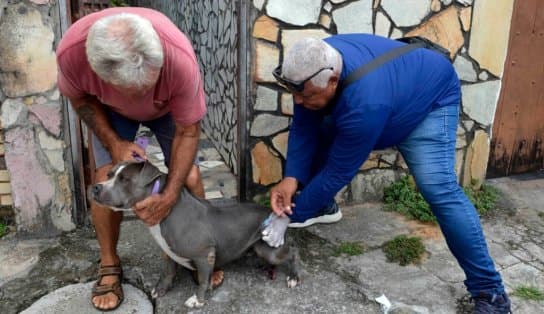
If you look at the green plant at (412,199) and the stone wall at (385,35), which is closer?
the stone wall at (385,35)

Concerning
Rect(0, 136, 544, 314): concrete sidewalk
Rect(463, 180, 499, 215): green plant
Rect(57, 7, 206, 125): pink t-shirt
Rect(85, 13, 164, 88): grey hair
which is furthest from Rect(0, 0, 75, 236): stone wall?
Rect(463, 180, 499, 215): green plant

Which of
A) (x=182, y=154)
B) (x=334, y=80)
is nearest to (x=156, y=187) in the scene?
(x=182, y=154)

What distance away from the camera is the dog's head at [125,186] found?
250 centimetres

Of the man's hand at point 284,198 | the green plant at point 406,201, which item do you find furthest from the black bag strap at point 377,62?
the green plant at point 406,201

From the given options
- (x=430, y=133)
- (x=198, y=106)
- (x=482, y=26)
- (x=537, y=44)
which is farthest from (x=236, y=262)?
(x=537, y=44)

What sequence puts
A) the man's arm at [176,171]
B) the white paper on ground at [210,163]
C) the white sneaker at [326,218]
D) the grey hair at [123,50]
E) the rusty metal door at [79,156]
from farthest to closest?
the white paper on ground at [210,163], the white sneaker at [326,218], the rusty metal door at [79,156], the man's arm at [176,171], the grey hair at [123,50]

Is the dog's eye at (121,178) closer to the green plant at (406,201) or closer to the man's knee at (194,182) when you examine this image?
the man's knee at (194,182)

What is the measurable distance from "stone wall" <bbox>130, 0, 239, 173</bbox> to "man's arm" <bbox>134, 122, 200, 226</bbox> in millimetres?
1340

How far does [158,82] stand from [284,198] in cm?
101

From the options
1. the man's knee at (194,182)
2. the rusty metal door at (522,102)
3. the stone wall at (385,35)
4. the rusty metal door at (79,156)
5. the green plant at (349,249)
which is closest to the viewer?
the man's knee at (194,182)

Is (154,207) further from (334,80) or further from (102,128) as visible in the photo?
(334,80)

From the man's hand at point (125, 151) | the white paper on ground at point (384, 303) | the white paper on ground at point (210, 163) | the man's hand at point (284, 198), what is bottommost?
the white paper on ground at point (384, 303)

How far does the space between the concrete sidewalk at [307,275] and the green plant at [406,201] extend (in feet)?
0.43

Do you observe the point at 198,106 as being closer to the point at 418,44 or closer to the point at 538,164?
the point at 418,44
